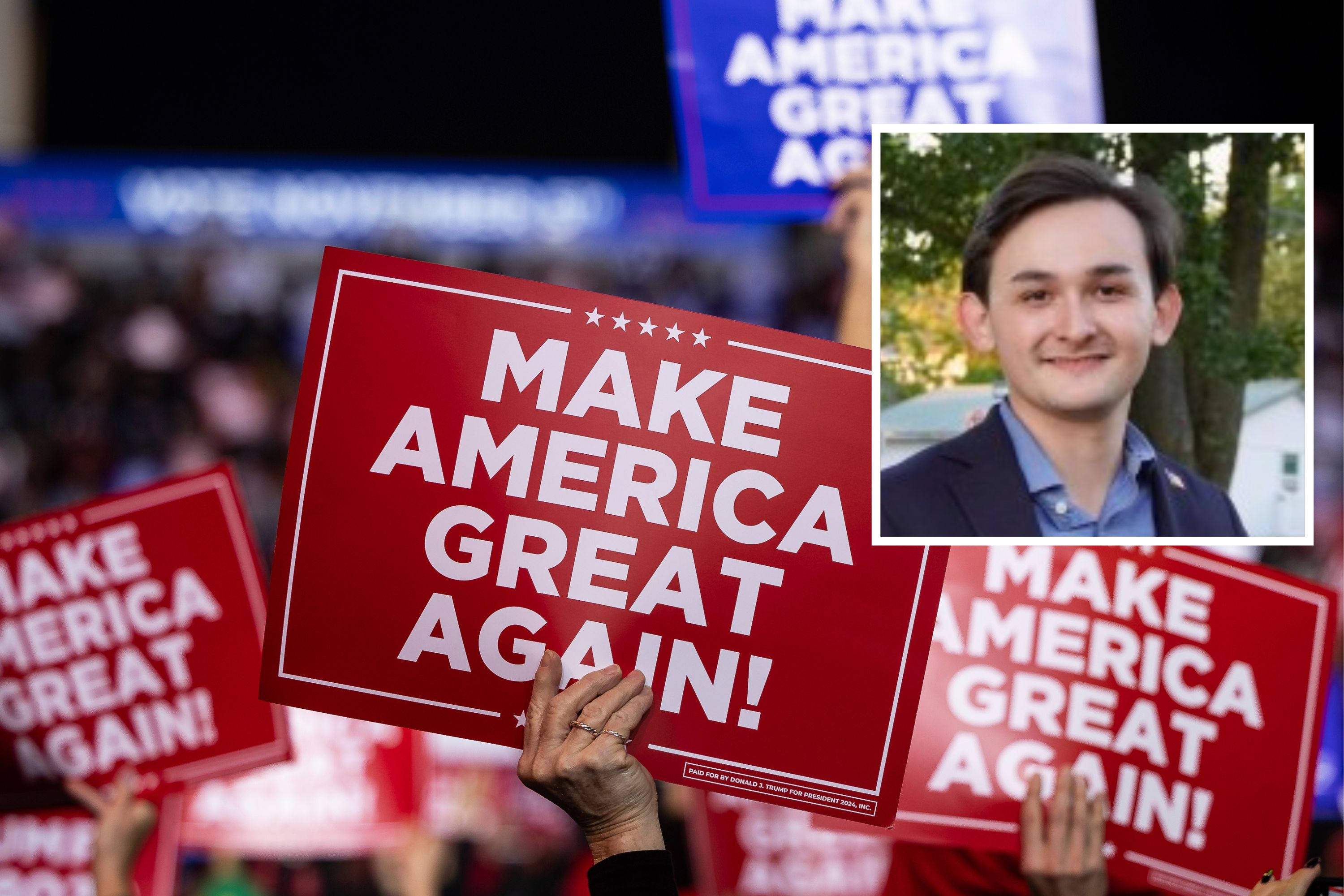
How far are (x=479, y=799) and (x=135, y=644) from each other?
14.7 ft

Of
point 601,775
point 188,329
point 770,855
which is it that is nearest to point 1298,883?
point 601,775

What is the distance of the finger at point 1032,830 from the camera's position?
183 centimetres

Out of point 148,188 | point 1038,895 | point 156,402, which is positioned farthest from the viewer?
point 148,188

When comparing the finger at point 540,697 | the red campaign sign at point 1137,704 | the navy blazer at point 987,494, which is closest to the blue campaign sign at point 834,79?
the red campaign sign at point 1137,704

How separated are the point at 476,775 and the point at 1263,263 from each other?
5.59 meters

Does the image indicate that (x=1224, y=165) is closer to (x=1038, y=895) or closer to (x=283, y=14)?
(x=1038, y=895)

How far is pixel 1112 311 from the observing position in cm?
137

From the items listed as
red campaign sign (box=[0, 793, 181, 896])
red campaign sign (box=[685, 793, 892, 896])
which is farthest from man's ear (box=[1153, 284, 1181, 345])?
red campaign sign (box=[685, 793, 892, 896])

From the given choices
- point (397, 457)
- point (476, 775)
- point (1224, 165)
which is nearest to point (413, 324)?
point (397, 457)

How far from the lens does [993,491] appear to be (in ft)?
4.51

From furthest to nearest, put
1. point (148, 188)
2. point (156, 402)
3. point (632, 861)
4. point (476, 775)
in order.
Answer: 1. point (148, 188)
2. point (156, 402)
3. point (476, 775)
4. point (632, 861)

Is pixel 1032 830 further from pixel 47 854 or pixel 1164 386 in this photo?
pixel 47 854

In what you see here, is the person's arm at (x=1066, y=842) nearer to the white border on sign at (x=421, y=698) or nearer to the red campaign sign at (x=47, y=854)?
the white border on sign at (x=421, y=698)

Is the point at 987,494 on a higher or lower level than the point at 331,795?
higher
